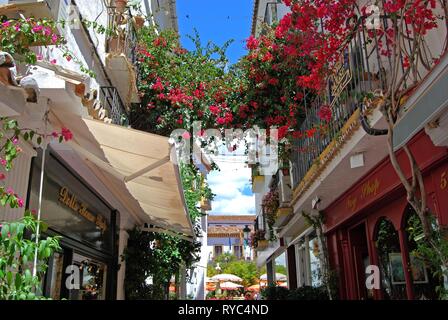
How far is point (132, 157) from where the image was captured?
17.9 feet

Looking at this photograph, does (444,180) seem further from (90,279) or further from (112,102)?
(112,102)

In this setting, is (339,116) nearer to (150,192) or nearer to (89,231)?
(150,192)

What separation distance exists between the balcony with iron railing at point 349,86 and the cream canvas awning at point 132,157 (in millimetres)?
2475

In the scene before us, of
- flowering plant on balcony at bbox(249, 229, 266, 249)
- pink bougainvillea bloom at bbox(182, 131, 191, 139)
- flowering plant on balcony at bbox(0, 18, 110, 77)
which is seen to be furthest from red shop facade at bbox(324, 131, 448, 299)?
flowering plant on balcony at bbox(249, 229, 266, 249)

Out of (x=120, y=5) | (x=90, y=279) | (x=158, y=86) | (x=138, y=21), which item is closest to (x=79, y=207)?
(x=90, y=279)

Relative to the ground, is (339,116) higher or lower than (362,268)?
higher

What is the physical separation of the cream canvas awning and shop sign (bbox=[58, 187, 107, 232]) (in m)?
0.53

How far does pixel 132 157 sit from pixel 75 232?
2.27 m

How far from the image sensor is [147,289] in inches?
414

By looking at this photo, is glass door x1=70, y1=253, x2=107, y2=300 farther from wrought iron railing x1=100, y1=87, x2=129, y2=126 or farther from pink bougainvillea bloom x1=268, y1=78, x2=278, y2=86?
pink bougainvillea bloom x1=268, y1=78, x2=278, y2=86

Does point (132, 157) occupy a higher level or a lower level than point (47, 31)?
lower

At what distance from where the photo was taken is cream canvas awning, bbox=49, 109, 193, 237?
4673 millimetres
